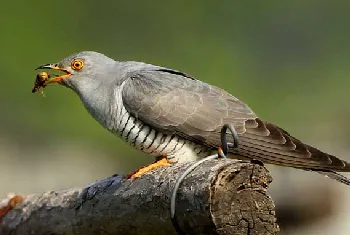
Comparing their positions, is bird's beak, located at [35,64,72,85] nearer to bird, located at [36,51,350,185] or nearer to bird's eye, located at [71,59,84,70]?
bird's eye, located at [71,59,84,70]

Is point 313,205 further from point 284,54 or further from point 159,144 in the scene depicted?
point 284,54

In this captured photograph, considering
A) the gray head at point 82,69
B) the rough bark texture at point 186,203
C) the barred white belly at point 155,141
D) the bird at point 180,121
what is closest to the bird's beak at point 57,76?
the gray head at point 82,69

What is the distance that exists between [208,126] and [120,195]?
592mm

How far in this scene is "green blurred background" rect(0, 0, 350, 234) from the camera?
12.2 metres

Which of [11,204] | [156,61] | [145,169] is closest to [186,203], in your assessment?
[145,169]

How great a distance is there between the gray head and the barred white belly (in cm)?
34

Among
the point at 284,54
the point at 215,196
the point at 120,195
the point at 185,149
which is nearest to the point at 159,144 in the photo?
the point at 185,149

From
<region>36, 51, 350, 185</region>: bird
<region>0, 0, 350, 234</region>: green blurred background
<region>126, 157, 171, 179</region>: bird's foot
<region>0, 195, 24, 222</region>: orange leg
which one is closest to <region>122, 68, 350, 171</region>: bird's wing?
<region>36, 51, 350, 185</region>: bird

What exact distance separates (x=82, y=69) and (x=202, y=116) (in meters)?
0.61

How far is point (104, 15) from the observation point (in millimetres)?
16328

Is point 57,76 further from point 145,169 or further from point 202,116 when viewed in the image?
point 145,169

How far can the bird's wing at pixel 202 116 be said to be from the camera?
9.94 ft

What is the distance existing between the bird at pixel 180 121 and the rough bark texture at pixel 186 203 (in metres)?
0.26

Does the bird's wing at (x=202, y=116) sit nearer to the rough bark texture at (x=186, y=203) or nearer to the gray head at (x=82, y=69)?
the gray head at (x=82, y=69)
